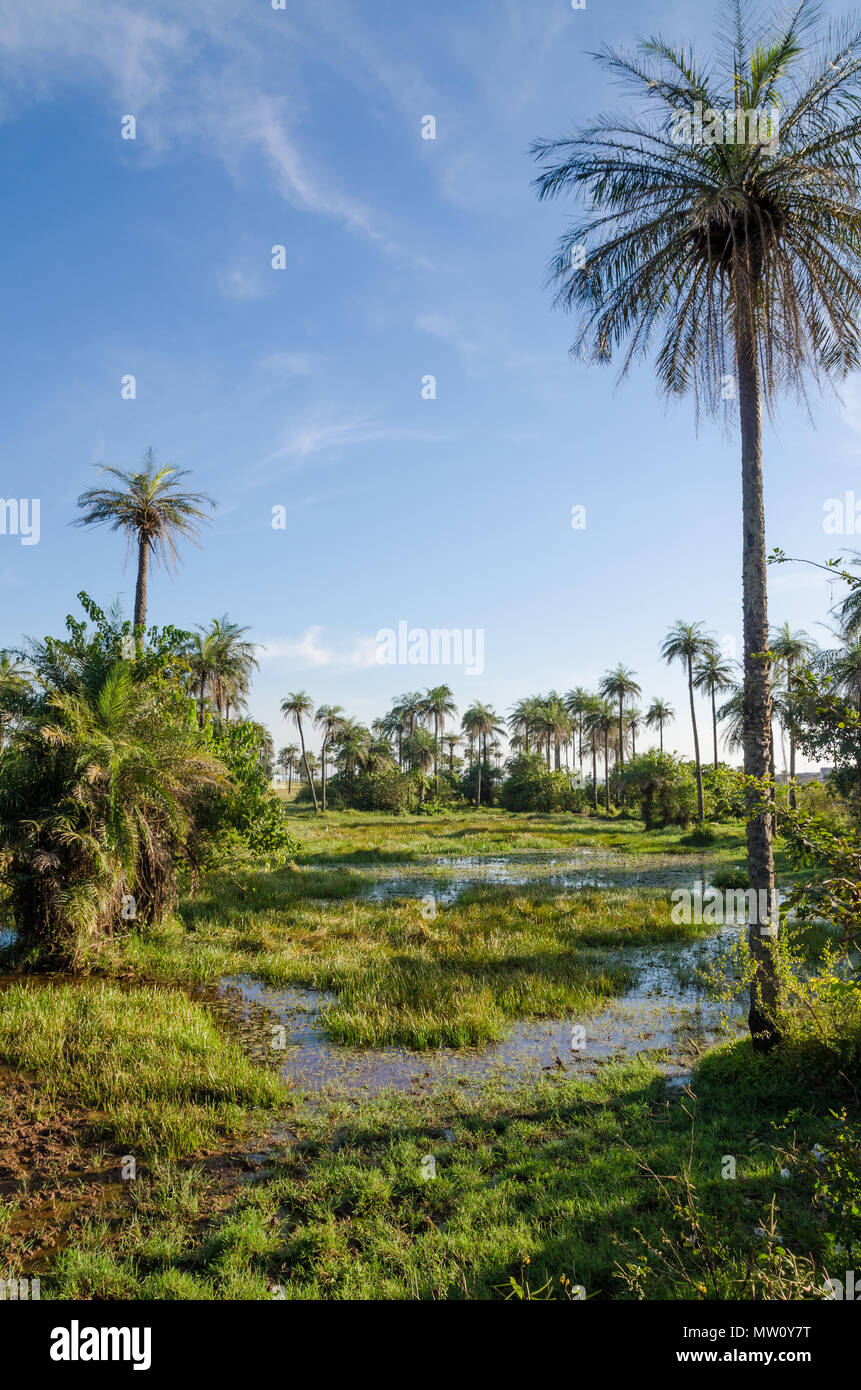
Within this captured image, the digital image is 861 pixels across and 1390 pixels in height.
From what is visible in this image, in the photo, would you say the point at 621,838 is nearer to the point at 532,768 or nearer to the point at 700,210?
the point at 532,768

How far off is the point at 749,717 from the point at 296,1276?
25.1 ft

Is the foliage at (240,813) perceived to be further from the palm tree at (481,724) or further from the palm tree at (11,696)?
the palm tree at (481,724)

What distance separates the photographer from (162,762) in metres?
14.3

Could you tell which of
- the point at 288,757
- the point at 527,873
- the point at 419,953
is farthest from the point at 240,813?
the point at 288,757

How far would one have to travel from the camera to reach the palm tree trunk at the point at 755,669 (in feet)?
28.1

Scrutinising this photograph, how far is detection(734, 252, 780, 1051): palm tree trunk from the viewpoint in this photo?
8578mm

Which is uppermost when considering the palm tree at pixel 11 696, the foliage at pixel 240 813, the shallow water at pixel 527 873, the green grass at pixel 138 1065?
the palm tree at pixel 11 696

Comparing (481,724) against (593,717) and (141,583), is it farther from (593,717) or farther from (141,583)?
(141,583)

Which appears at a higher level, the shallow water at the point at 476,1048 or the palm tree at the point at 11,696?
the palm tree at the point at 11,696

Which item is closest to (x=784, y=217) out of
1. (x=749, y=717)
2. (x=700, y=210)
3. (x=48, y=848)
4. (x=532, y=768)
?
(x=700, y=210)

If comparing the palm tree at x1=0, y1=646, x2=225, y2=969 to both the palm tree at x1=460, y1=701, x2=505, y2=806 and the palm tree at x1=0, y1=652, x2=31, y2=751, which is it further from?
the palm tree at x1=460, y1=701, x2=505, y2=806

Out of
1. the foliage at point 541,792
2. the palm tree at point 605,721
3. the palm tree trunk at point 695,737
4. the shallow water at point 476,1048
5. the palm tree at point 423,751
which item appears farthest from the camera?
the palm tree at point 423,751

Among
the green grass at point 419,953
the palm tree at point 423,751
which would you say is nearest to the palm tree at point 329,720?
the palm tree at point 423,751

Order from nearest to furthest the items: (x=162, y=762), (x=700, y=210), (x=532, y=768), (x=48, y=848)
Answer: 1. (x=700, y=210)
2. (x=48, y=848)
3. (x=162, y=762)
4. (x=532, y=768)
